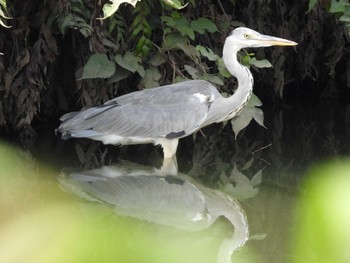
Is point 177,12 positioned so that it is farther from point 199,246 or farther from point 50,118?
point 199,246

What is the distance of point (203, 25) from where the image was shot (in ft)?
18.9

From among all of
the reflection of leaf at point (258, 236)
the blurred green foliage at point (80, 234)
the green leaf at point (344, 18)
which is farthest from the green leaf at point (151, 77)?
the reflection of leaf at point (258, 236)

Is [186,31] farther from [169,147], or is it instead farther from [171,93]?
[169,147]

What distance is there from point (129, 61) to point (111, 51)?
8.4 inches

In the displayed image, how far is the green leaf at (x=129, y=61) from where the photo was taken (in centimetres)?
554

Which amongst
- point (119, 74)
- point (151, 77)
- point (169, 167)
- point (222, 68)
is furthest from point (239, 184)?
point (119, 74)

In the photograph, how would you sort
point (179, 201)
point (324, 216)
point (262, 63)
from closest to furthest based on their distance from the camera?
point (324, 216) < point (179, 201) < point (262, 63)

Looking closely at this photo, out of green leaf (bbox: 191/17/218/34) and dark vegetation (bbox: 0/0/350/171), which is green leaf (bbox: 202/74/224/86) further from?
green leaf (bbox: 191/17/218/34)

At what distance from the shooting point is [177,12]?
578cm

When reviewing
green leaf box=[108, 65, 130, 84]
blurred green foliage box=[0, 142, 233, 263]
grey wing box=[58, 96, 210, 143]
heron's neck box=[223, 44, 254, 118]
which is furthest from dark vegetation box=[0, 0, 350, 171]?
blurred green foliage box=[0, 142, 233, 263]

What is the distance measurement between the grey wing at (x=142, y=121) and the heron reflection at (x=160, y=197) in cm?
25

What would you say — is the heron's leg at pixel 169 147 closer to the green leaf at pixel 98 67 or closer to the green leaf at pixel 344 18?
the green leaf at pixel 98 67

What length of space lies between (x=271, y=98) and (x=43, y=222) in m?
4.06

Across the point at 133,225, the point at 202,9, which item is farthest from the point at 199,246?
the point at 202,9
